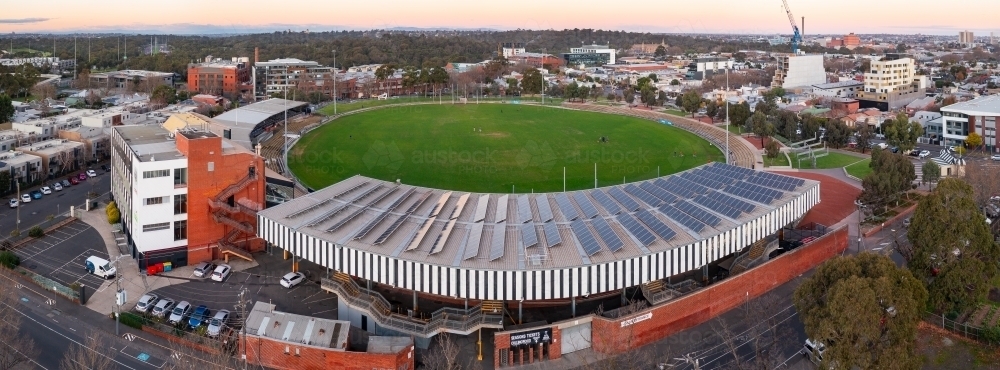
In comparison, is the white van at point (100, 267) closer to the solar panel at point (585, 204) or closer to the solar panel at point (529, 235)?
the solar panel at point (529, 235)

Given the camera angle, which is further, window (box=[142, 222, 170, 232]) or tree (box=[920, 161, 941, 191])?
tree (box=[920, 161, 941, 191])

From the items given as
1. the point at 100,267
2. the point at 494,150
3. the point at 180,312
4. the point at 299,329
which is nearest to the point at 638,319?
the point at 299,329

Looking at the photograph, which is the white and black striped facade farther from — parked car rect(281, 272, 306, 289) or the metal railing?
parked car rect(281, 272, 306, 289)

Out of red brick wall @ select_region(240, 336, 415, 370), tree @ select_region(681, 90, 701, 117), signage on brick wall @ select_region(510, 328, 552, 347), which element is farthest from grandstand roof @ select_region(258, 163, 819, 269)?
tree @ select_region(681, 90, 701, 117)

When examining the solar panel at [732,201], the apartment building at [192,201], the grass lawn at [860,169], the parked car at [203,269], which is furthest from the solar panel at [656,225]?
the grass lawn at [860,169]

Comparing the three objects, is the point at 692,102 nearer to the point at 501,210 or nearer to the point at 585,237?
the point at 501,210

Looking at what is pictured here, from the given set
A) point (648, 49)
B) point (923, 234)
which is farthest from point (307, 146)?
point (648, 49)
